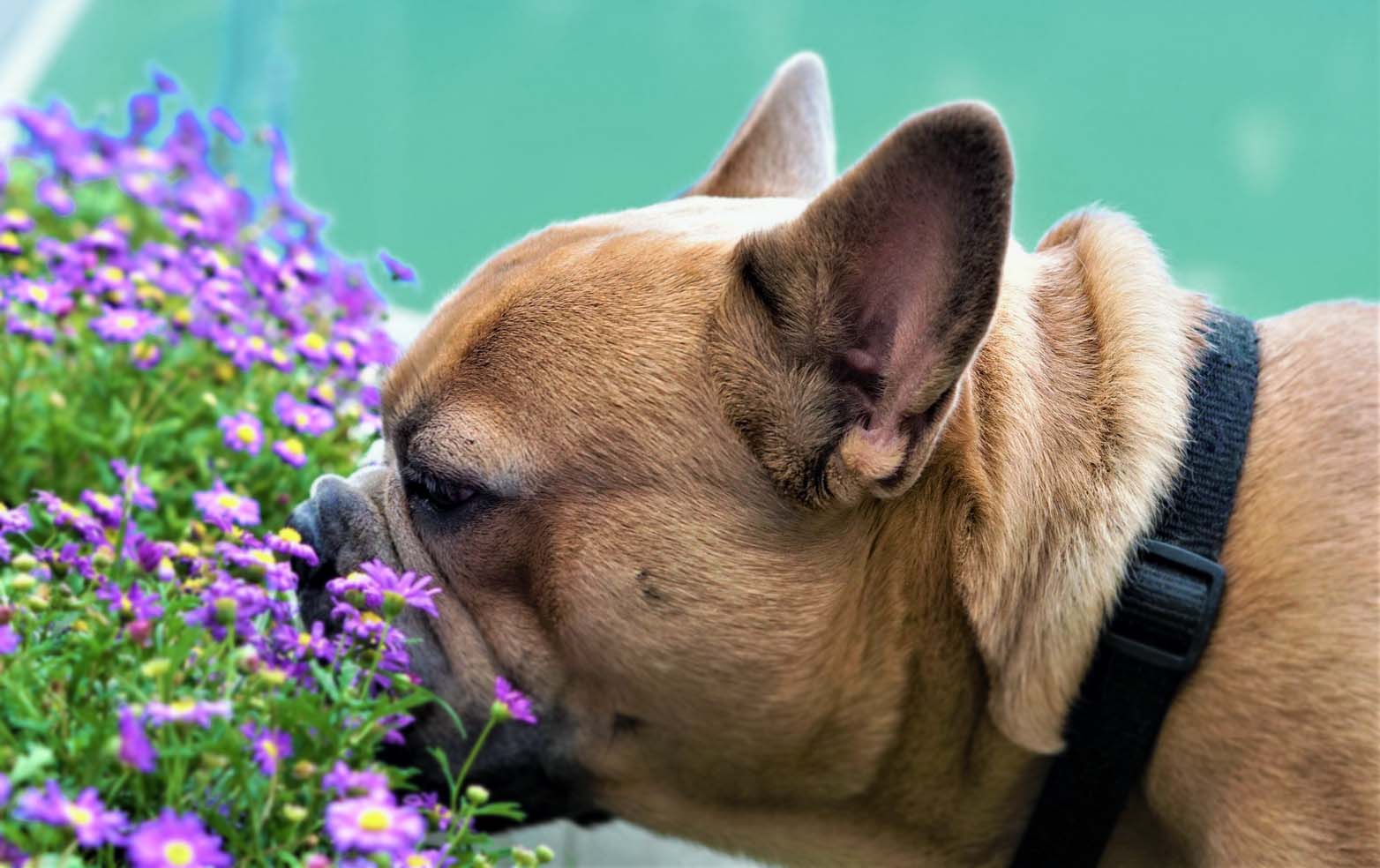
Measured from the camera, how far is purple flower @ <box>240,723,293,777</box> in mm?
1822

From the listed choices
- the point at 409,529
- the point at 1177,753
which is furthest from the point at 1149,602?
the point at 409,529

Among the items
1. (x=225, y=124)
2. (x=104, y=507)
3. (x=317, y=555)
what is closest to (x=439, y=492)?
(x=317, y=555)

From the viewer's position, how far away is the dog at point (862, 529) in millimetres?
2307

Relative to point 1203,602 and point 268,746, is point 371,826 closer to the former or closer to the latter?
point 268,746

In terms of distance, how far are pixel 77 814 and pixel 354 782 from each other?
0.33 meters

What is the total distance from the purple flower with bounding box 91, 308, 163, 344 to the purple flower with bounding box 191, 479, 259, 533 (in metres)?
0.68

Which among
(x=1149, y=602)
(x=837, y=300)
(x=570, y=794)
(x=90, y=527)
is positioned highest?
(x=837, y=300)

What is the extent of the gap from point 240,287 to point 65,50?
564 cm

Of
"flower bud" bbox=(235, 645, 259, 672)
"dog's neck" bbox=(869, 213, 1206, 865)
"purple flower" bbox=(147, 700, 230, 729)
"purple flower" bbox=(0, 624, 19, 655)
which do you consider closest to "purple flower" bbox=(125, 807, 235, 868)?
"purple flower" bbox=(147, 700, 230, 729)

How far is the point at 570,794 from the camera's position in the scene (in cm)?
277

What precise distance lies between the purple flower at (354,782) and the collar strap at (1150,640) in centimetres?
125

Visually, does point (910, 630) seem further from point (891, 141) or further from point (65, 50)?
point (65, 50)

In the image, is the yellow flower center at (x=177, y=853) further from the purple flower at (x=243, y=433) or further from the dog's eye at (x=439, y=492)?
the purple flower at (x=243, y=433)

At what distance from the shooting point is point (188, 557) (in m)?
2.47
